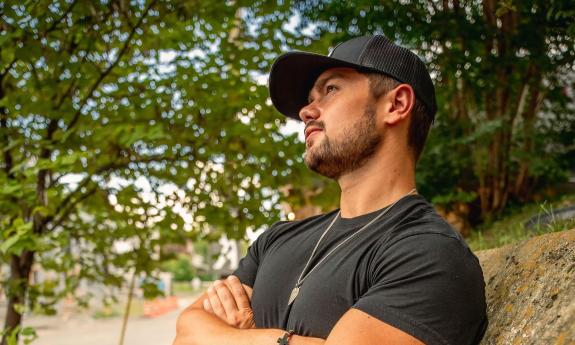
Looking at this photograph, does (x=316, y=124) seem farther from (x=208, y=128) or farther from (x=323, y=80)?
(x=208, y=128)

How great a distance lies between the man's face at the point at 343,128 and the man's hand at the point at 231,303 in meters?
0.59

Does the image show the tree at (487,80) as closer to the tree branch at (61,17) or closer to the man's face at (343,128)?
the man's face at (343,128)

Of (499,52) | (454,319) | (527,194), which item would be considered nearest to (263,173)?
(499,52)

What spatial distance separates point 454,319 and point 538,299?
0.26 m

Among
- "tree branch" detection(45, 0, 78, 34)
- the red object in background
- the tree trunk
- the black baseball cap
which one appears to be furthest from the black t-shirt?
the red object in background

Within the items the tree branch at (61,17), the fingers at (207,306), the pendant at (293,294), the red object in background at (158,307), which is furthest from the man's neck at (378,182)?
the red object in background at (158,307)

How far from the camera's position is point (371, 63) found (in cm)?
221

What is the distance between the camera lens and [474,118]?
5492mm

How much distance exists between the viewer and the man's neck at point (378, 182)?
217 centimetres

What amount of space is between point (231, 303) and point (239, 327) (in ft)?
0.44

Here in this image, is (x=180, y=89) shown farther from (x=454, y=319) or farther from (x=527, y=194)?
(x=454, y=319)

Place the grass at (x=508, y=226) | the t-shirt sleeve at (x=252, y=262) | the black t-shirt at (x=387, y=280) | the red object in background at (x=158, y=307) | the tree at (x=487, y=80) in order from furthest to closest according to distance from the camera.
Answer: the red object in background at (x=158, y=307)
the grass at (x=508, y=226)
the tree at (x=487, y=80)
the t-shirt sleeve at (x=252, y=262)
the black t-shirt at (x=387, y=280)

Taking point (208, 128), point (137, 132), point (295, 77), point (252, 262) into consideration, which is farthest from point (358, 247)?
point (208, 128)

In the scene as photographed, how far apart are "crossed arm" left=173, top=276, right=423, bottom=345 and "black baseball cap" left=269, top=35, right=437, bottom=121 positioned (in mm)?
943
